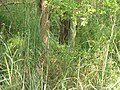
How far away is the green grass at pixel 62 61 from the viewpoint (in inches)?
107

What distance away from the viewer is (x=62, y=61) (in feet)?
10.3

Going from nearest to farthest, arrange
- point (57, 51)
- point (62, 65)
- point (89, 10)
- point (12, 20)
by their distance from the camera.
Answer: point (89, 10), point (62, 65), point (57, 51), point (12, 20)

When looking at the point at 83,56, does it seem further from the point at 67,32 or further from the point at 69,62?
the point at 67,32

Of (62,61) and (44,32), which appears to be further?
(62,61)

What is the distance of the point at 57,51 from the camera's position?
10.9 ft

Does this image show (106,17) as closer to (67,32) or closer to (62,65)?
(67,32)

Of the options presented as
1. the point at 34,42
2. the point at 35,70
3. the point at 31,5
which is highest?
the point at 31,5

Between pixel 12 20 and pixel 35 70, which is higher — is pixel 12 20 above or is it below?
above

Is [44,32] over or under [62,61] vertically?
over

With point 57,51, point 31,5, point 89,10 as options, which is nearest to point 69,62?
point 57,51

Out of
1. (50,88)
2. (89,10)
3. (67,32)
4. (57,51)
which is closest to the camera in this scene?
(89,10)

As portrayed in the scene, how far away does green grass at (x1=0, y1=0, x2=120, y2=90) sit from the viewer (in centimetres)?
272

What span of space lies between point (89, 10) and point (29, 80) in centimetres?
77

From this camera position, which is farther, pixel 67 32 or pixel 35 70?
pixel 67 32
